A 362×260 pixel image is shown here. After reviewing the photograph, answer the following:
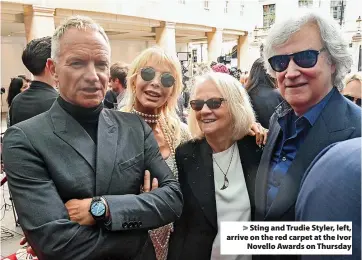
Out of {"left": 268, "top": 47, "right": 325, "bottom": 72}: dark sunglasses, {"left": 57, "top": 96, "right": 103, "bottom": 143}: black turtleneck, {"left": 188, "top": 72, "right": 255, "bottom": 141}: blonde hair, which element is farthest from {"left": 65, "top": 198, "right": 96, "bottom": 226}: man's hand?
{"left": 268, "top": 47, "right": 325, "bottom": 72}: dark sunglasses

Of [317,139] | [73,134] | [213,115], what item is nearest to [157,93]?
[213,115]

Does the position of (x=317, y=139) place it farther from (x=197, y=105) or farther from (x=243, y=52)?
(x=243, y=52)

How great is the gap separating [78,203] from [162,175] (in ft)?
1.39

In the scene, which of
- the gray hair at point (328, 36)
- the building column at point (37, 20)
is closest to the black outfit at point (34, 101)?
the gray hair at point (328, 36)

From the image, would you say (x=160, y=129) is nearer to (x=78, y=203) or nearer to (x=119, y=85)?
(x=78, y=203)

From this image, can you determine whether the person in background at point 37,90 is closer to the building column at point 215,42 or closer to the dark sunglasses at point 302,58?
the dark sunglasses at point 302,58

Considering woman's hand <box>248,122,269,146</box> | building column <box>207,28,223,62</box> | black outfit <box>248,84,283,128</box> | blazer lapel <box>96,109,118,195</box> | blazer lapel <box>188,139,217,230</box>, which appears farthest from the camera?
building column <box>207,28,223,62</box>

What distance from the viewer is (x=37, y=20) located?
10281 millimetres

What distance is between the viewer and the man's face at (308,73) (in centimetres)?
137

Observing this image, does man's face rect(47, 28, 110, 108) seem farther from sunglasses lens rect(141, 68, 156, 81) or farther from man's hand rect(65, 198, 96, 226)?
sunglasses lens rect(141, 68, 156, 81)

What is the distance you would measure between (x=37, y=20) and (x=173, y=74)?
9801 mm

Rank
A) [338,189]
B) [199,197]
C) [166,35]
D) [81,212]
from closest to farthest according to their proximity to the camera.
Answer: [338,189]
[81,212]
[199,197]
[166,35]

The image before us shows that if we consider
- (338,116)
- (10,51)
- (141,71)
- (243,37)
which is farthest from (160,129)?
(243,37)

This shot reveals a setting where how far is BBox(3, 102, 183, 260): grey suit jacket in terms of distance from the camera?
1178 mm
